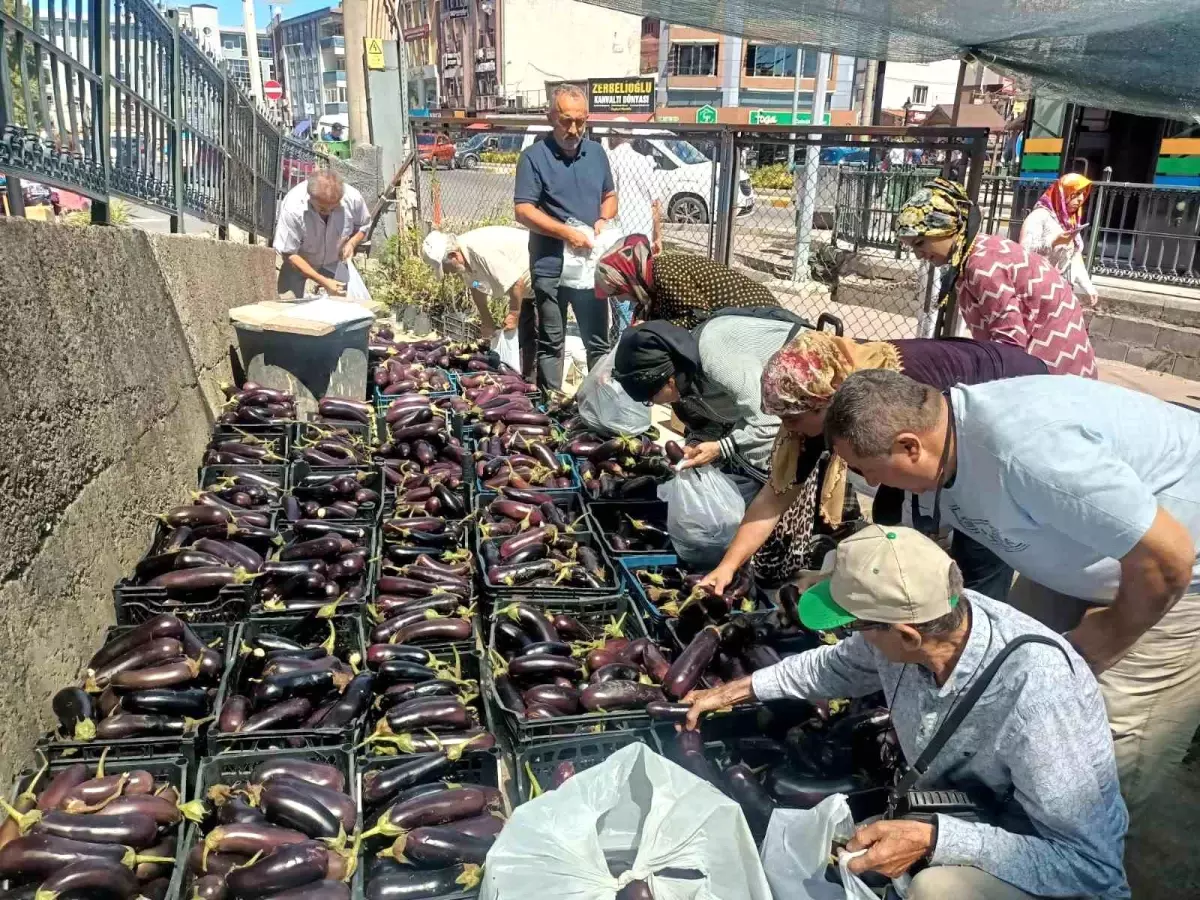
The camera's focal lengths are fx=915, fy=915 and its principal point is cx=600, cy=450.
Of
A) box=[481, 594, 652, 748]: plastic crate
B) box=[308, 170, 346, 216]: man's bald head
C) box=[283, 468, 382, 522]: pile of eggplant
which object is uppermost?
box=[308, 170, 346, 216]: man's bald head

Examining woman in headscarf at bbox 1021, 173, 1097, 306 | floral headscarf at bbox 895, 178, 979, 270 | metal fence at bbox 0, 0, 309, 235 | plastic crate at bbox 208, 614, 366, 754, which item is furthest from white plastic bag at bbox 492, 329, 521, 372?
plastic crate at bbox 208, 614, 366, 754

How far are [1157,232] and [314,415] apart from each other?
33.9 feet

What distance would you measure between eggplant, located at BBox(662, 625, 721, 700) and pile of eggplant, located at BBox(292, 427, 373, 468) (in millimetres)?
2329

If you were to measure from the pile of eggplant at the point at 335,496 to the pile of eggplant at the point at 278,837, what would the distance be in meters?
1.74

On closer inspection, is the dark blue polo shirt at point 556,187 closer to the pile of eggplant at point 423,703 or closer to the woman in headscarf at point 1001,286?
the woman in headscarf at point 1001,286

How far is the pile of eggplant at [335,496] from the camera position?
4223 millimetres

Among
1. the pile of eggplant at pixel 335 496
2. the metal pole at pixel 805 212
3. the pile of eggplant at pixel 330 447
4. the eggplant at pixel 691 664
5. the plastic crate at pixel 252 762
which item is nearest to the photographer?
the plastic crate at pixel 252 762

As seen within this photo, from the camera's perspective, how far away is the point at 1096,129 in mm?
12508

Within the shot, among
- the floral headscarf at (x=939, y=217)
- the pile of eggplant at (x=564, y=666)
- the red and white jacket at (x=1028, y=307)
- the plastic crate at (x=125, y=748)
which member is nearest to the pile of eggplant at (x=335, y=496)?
the pile of eggplant at (x=564, y=666)

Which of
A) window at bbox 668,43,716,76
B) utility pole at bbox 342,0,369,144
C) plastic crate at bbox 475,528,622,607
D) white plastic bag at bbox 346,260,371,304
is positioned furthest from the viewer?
window at bbox 668,43,716,76

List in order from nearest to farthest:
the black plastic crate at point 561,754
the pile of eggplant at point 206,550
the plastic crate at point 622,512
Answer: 1. the black plastic crate at point 561,754
2. the pile of eggplant at point 206,550
3. the plastic crate at point 622,512

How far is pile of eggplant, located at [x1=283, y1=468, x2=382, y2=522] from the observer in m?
4.22

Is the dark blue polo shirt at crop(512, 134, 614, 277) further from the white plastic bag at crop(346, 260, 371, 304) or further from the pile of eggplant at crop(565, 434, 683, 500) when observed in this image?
the white plastic bag at crop(346, 260, 371, 304)

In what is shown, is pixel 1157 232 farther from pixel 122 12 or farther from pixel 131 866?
pixel 131 866
